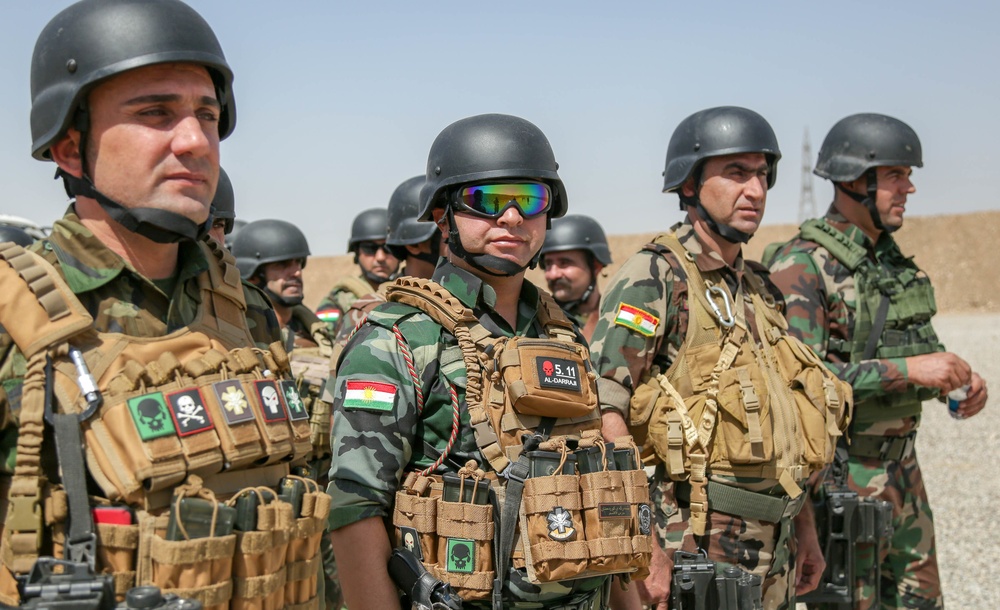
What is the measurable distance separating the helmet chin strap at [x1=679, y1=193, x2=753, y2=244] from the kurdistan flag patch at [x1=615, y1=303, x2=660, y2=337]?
0.66 metres

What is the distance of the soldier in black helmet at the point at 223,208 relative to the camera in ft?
16.6

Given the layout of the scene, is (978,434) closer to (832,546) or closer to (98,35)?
(832,546)

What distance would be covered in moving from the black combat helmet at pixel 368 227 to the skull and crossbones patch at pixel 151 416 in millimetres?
6358

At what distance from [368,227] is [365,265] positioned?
36 cm

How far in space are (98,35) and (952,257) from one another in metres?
56.6

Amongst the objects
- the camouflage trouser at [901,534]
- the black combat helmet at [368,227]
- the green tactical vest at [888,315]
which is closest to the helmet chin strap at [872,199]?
the green tactical vest at [888,315]

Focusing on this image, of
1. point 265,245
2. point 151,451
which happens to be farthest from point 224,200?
point 151,451

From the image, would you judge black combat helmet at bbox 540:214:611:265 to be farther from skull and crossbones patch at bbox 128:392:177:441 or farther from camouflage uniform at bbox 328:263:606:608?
skull and crossbones patch at bbox 128:392:177:441

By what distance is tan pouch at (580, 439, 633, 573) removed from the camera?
2.85m

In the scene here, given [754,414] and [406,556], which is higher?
[754,414]

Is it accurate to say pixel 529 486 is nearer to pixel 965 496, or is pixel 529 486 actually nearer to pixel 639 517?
pixel 639 517

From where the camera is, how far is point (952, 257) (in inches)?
2083

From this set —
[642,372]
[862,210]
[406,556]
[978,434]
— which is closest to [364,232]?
[862,210]

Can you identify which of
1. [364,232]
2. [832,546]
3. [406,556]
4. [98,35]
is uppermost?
[364,232]
